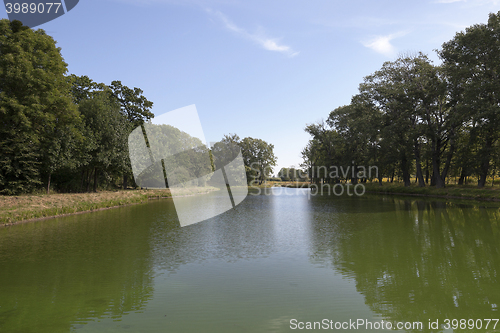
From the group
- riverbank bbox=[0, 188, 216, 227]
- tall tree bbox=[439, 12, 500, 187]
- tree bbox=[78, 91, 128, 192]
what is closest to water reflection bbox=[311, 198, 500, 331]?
tall tree bbox=[439, 12, 500, 187]

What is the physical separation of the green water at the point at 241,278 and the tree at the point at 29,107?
11861 mm

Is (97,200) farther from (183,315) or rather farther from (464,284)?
(464,284)

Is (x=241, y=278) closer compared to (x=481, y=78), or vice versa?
(x=241, y=278)

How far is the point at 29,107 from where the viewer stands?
24.7m

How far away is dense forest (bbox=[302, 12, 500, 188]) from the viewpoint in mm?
31422

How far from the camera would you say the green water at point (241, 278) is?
20.5 ft

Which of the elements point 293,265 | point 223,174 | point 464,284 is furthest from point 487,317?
point 223,174

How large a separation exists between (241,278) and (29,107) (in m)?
25.3

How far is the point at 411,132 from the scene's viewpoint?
39.1 m

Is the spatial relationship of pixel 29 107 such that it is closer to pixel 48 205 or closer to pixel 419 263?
pixel 48 205

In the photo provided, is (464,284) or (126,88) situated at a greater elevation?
(126,88)

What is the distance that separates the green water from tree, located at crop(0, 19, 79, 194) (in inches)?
467

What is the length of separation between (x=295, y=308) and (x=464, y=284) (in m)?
4.89

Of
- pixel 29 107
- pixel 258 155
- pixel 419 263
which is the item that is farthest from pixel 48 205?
pixel 258 155
